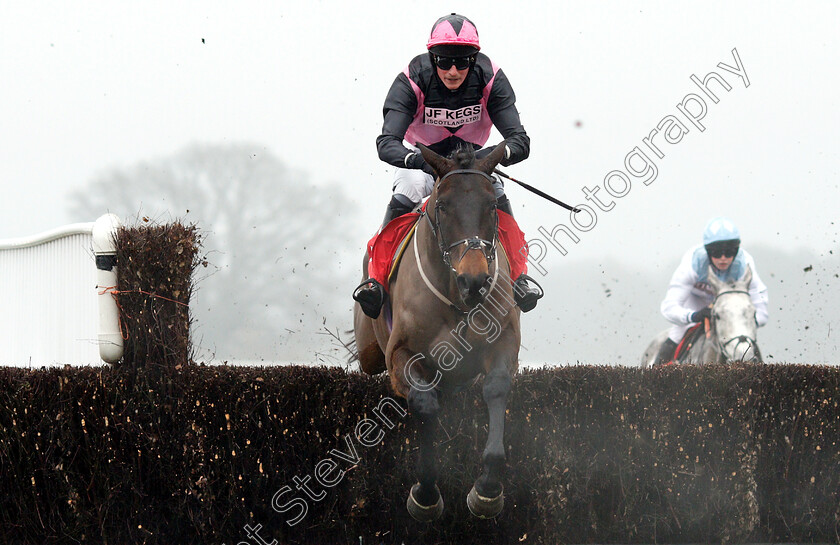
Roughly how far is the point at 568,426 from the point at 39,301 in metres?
4.16

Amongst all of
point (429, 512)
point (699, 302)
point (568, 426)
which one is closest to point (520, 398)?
point (568, 426)

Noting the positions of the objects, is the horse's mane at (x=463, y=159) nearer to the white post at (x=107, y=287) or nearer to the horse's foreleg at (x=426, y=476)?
the horse's foreleg at (x=426, y=476)

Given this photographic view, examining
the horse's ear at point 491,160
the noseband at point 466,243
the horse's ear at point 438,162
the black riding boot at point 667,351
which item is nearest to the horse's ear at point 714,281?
the black riding boot at point 667,351

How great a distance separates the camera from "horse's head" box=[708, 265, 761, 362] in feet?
26.0

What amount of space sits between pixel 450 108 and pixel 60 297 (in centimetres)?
Answer: 326

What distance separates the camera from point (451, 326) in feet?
16.5

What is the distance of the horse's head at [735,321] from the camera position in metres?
7.93

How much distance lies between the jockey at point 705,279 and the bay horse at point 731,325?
0.47 feet

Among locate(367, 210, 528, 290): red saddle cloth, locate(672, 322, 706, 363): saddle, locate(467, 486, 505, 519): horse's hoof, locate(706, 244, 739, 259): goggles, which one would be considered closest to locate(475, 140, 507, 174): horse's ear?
locate(367, 210, 528, 290): red saddle cloth

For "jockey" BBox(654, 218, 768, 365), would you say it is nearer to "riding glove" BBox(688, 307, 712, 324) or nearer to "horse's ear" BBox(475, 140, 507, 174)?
"riding glove" BBox(688, 307, 712, 324)

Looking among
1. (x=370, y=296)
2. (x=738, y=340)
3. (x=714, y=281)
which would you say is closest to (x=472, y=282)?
(x=370, y=296)

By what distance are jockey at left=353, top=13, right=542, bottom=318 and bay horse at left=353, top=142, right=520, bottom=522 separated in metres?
0.33

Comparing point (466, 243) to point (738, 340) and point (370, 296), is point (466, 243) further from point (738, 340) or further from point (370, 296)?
point (738, 340)

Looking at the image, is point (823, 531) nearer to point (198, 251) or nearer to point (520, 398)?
point (520, 398)
